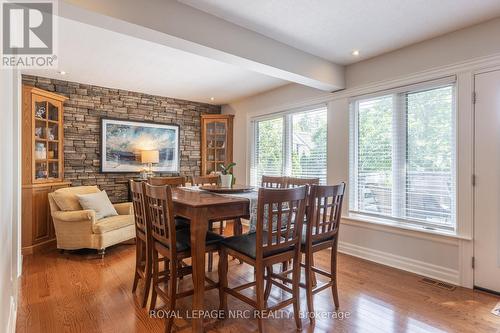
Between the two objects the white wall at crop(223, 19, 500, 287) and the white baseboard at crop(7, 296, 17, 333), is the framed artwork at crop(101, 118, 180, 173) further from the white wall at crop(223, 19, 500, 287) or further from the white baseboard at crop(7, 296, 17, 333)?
the white baseboard at crop(7, 296, 17, 333)

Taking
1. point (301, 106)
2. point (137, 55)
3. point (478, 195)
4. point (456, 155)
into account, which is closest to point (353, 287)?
point (478, 195)

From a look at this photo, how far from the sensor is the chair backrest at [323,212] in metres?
2.14

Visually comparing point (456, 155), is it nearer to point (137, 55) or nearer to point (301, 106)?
point (301, 106)

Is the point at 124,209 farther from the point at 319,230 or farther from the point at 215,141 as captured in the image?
the point at 319,230

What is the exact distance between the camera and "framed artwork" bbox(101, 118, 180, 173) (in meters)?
4.82

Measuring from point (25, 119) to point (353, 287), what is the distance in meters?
4.48

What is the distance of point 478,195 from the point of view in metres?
2.69

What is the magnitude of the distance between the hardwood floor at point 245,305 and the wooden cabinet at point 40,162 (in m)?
0.65

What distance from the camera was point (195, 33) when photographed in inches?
94.8

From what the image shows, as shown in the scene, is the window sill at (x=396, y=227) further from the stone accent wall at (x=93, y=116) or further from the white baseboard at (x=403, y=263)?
the stone accent wall at (x=93, y=116)

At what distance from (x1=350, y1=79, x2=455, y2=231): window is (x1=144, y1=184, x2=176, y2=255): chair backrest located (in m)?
2.65

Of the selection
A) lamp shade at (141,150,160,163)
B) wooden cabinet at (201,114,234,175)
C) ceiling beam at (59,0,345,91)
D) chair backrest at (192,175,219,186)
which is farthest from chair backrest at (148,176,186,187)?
wooden cabinet at (201,114,234,175)

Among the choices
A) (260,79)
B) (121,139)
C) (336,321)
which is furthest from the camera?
(121,139)

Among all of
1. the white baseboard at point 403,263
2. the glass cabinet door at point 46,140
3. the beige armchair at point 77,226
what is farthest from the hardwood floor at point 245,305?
the glass cabinet door at point 46,140
